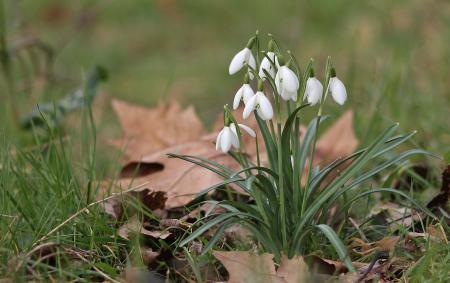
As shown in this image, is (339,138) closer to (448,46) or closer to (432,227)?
(432,227)

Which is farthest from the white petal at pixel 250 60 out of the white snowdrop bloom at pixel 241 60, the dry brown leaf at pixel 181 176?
the dry brown leaf at pixel 181 176

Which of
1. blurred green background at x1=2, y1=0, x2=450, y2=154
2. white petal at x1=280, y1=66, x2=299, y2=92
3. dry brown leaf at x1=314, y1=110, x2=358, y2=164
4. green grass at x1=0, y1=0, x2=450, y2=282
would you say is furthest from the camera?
blurred green background at x1=2, y1=0, x2=450, y2=154

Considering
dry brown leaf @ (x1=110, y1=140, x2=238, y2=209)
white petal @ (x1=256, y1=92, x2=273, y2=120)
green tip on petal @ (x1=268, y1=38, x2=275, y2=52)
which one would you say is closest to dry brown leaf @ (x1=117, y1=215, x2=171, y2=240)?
dry brown leaf @ (x1=110, y1=140, x2=238, y2=209)

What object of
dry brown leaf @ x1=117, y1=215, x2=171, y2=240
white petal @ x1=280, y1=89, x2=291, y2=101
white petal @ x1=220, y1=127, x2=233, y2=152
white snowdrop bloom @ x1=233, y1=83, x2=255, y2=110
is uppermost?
white petal @ x1=280, y1=89, x2=291, y2=101

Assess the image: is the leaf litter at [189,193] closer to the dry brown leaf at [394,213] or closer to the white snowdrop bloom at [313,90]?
the dry brown leaf at [394,213]

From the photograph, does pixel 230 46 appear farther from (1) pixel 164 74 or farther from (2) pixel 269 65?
(2) pixel 269 65

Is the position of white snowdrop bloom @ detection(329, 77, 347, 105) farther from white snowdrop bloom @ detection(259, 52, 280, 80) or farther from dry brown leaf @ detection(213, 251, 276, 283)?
dry brown leaf @ detection(213, 251, 276, 283)

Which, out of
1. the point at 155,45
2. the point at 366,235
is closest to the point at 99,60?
the point at 155,45
